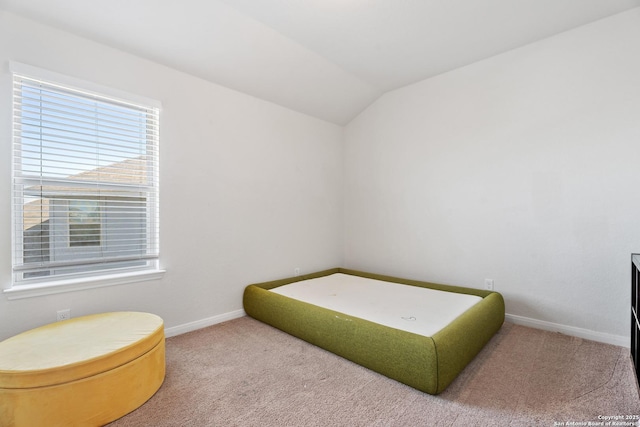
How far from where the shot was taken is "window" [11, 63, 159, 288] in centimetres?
196

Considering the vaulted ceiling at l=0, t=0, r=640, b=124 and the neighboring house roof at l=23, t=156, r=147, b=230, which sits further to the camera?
the vaulted ceiling at l=0, t=0, r=640, b=124

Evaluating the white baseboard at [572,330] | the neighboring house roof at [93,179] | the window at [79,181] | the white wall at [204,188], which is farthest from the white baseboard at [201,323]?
the white baseboard at [572,330]

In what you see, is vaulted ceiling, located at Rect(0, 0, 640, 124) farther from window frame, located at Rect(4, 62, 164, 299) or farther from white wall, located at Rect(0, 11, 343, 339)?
window frame, located at Rect(4, 62, 164, 299)

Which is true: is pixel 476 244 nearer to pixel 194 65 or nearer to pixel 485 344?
pixel 485 344

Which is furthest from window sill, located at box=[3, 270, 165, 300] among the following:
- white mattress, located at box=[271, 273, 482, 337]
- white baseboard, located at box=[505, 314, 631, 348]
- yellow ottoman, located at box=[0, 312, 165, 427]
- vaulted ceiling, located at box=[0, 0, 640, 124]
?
white baseboard, located at box=[505, 314, 631, 348]

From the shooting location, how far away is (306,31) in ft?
8.29

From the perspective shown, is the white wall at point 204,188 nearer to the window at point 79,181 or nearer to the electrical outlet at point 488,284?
the window at point 79,181

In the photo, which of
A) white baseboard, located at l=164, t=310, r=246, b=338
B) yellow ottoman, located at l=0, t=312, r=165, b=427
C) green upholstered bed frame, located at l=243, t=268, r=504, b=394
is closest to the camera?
yellow ottoman, located at l=0, t=312, r=165, b=427

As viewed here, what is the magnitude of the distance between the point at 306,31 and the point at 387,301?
8.02 feet

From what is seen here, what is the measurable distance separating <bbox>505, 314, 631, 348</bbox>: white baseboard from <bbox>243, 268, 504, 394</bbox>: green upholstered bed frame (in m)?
0.32

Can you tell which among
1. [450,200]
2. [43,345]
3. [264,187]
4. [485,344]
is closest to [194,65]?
[264,187]

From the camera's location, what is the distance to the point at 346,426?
1.47 m

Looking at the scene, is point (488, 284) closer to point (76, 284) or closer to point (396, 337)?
point (396, 337)

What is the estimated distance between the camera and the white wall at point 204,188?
1962mm
